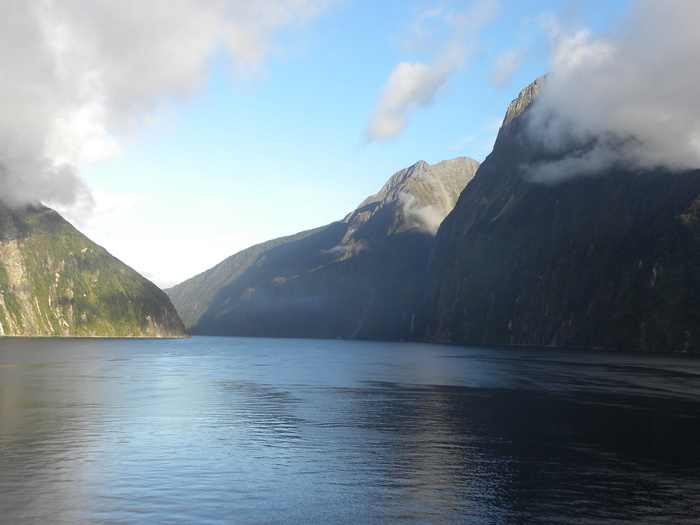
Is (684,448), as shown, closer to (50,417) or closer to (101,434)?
(101,434)

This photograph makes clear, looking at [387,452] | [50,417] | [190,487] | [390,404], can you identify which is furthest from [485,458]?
[50,417]

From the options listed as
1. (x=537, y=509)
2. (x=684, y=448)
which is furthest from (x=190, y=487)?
(x=684, y=448)

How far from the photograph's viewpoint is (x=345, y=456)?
40.2m

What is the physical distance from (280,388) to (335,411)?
2662 centimetres

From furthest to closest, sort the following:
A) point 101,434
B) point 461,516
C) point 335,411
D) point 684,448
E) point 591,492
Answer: point 335,411, point 101,434, point 684,448, point 591,492, point 461,516

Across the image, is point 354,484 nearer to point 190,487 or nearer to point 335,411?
point 190,487

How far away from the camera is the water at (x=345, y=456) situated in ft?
93.4

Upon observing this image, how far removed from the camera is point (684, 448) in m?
44.0

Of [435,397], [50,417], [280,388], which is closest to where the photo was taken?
[50,417]

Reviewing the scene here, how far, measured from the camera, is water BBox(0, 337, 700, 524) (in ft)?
93.4

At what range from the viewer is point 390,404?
226ft

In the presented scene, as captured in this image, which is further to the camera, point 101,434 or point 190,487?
point 101,434

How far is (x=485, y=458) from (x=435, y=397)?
3709 cm

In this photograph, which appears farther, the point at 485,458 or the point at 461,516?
the point at 485,458
